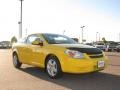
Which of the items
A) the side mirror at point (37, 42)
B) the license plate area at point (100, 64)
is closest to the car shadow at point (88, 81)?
the license plate area at point (100, 64)

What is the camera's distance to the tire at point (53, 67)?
8243 mm

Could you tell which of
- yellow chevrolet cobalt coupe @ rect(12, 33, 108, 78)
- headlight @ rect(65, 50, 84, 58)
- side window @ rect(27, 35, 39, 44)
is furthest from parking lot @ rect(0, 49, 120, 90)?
side window @ rect(27, 35, 39, 44)

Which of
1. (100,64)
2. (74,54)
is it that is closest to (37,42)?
(74,54)

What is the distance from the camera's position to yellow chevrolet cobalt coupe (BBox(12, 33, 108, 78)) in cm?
789

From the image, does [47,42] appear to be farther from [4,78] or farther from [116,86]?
[116,86]

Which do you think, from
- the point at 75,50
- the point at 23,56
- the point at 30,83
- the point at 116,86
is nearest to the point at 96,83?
the point at 116,86

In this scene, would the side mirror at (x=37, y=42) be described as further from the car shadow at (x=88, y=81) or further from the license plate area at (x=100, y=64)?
the license plate area at (x=100, y=64)

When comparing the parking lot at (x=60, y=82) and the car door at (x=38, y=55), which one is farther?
the car door at (x=38, y=55)

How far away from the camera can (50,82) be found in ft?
25.7

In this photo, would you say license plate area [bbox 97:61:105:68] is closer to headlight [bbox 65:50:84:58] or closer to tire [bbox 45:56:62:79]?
headlight [bbox 65:50:84:58]

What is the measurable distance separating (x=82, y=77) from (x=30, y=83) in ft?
6.35

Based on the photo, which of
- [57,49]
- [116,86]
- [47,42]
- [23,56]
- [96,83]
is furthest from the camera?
[23,56]

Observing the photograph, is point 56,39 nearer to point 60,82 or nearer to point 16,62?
point 60,82

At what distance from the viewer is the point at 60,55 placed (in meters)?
8.12
